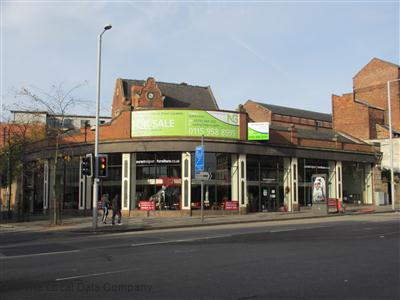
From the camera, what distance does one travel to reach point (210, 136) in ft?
112

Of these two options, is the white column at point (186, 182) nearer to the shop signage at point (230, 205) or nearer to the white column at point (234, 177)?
the shop signage at point (230, 205)

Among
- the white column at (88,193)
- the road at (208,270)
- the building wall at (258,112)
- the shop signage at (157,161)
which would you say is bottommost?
the road at (208,270)

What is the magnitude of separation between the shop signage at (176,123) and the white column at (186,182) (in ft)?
5.77

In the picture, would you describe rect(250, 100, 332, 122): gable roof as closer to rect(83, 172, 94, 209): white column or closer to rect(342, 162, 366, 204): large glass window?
rect(342, 162, 366, 204): large glass window

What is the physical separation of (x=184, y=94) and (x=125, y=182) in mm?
31690

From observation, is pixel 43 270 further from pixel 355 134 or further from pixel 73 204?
pixel 355 134

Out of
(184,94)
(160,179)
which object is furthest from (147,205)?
(184,94)

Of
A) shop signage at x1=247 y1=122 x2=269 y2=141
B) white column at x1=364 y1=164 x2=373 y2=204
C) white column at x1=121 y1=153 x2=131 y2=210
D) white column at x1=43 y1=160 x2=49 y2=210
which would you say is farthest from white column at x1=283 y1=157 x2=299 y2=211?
white column at x1=43 y1=160 x2=49 y2=210

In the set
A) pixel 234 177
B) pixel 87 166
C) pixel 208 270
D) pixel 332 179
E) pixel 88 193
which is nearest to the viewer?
pixel 208 270

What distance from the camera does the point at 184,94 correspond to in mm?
64250

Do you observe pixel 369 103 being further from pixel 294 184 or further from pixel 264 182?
pixel 264 182

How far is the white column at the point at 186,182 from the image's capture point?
33.6 metres

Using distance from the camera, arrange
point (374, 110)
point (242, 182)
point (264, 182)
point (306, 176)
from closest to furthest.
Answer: point (242, 182), point (264, 182), point (306, 176), point (374, 110)

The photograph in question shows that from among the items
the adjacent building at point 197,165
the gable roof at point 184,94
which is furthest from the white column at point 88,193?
the gable roof at point 184,94
